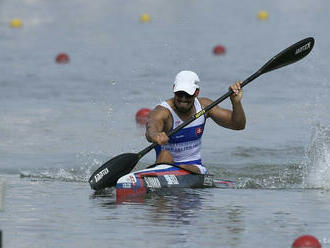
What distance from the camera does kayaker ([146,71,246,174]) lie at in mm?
11992

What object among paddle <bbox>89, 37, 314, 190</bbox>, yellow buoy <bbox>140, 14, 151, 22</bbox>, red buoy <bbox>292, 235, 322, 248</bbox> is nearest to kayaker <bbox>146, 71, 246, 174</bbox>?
paddle <bbox>89, 37, 314, 190</bbox>

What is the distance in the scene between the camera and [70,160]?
50.0 feet

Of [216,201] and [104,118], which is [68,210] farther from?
[104,118]

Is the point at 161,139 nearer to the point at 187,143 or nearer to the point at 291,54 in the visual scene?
the point at 187,143

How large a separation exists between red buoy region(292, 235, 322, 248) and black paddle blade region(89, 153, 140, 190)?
144 inches

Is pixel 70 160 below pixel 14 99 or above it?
below

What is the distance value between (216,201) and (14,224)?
2450 millimetres

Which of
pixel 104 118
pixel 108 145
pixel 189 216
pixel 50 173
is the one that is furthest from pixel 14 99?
pixel 189 216

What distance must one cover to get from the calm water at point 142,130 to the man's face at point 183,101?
94cm

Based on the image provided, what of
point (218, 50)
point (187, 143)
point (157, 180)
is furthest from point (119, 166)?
point (218, 50)

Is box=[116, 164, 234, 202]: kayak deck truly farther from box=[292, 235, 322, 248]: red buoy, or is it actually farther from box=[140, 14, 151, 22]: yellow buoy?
box=[140, 14, 151, 22]: yellow buoy

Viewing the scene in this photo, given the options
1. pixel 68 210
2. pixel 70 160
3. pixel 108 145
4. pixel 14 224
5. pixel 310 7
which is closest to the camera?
pixel 14 224

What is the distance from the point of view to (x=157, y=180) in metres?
12.0

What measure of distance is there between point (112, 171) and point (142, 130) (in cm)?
551
